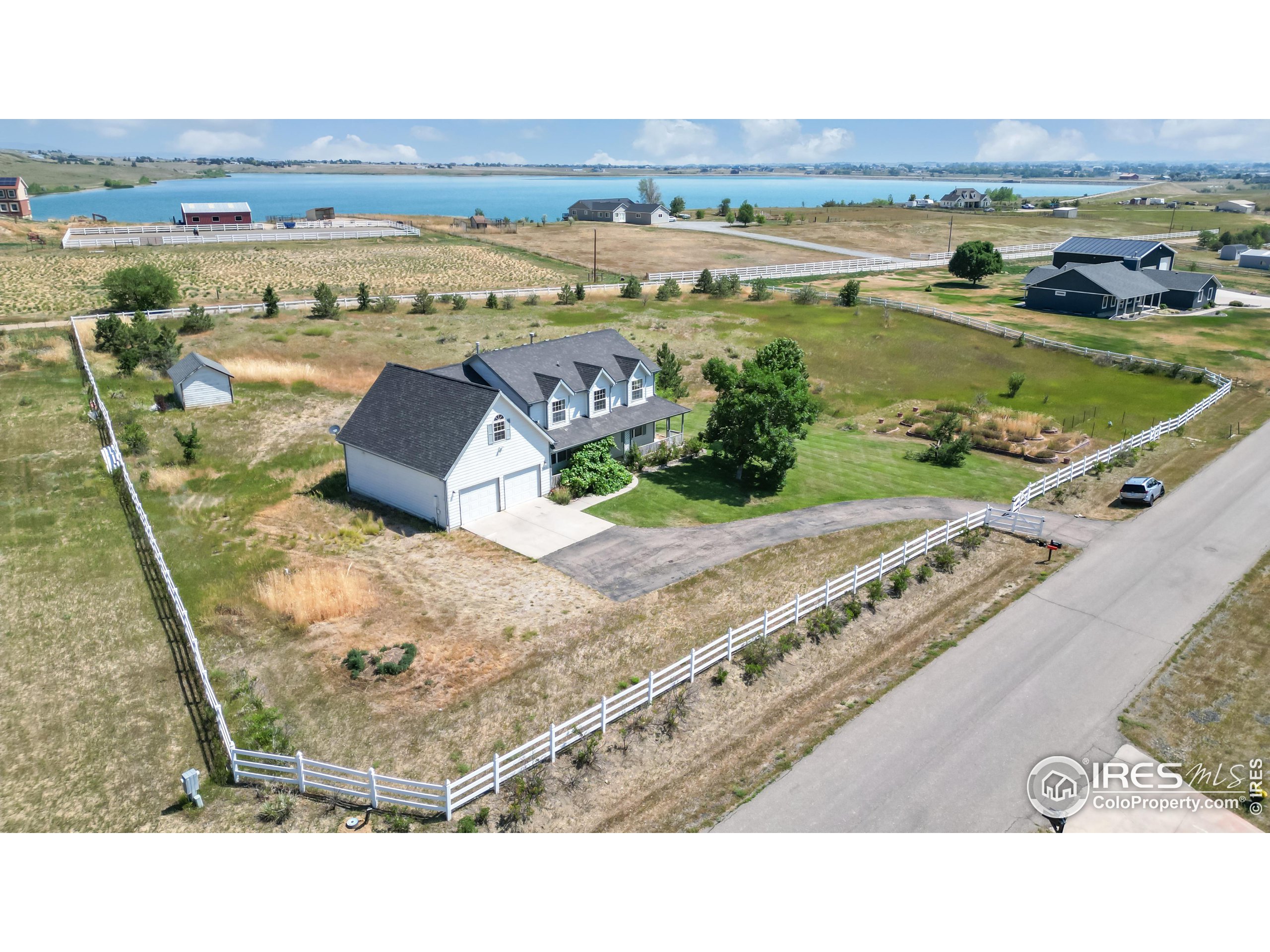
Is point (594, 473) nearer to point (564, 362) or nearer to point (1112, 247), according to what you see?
point (564, 362)

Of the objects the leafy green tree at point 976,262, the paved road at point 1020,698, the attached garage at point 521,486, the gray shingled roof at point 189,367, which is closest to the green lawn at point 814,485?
the attached garage at point 521,486

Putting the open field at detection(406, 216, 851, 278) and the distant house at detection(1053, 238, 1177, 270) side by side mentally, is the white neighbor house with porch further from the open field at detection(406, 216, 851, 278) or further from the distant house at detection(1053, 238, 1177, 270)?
the distant house at detection(1053, 238, 1177, 270)

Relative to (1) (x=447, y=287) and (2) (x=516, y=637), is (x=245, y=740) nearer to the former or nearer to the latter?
(2) (x=516, y=637)

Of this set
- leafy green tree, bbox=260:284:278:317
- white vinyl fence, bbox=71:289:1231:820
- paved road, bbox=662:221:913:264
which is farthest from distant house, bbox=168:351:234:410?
paved road, bbox=662:221:913:264

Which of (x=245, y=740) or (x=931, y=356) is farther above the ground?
(x=931, y=356)

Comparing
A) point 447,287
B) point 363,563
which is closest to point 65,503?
point 363,563

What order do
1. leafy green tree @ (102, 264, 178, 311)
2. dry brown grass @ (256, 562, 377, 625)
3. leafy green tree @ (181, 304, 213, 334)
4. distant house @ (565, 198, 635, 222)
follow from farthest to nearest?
distant house @ (565, 198, 635, 222) < leafy green tree @ (102, 264, 178, 311) < leafy green tree @ (181, 304, 213, 334) < dry brown grass @ (256, 562, 377, 625)
